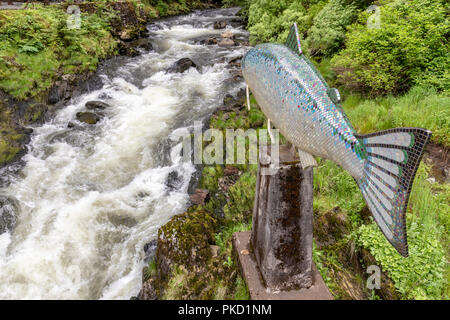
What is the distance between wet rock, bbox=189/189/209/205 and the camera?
6.37 m

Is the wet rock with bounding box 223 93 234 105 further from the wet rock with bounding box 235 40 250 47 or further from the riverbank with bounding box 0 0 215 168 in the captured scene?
the wet rock with bounding box 235 40 250 47

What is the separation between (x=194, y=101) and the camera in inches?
440

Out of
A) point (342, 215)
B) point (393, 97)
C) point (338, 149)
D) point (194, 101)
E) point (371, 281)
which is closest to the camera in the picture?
point (338, 149)

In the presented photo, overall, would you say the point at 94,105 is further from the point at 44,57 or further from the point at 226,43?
the point at 226,43

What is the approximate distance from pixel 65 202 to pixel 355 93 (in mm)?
7753

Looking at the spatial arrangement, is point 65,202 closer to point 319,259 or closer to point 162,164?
point 162,164

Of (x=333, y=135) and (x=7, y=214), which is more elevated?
(x=333, y=135)

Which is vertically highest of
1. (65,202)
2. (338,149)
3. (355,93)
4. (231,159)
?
(338,149)

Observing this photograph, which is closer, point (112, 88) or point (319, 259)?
point (319, 259)

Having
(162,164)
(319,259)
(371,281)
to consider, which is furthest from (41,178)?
(371,281)

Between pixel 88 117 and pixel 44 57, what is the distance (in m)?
4.03

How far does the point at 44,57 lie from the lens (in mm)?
11375

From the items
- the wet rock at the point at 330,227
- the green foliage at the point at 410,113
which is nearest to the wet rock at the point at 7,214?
the wet rock at the point at 330,227

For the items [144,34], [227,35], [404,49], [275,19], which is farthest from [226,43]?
[404,49]
